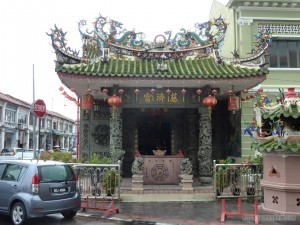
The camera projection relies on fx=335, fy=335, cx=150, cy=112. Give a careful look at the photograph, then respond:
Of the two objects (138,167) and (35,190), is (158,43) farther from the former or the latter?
(35,190)

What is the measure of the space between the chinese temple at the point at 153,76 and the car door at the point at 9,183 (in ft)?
11.9

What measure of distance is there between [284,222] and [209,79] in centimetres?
517

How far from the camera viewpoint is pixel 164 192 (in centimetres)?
1077

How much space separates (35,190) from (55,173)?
704 millimetres

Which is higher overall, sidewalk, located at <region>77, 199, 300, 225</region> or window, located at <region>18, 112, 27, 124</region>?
window, located at <region>18, 112, 27, 124</region>

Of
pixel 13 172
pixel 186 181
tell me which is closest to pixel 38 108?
pixel 13 172

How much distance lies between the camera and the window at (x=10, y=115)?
148 feet

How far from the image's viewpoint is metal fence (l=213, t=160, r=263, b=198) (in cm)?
1032

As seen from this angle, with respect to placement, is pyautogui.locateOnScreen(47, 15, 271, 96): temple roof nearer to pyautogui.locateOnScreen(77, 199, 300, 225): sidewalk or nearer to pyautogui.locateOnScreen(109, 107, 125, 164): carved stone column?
pyautogui.locateOnScreen(109, 107, 125, 164): carved stone column

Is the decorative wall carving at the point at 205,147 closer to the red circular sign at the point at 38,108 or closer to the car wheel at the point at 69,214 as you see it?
the car wheel at the point at 69,214

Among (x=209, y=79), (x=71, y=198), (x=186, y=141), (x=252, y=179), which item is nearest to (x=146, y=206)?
(x=71, y=198)

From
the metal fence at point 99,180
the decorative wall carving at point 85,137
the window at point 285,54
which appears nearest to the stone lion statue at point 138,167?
the metal fence at point 99,180

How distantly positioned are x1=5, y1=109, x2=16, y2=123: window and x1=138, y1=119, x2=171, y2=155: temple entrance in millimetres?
35531

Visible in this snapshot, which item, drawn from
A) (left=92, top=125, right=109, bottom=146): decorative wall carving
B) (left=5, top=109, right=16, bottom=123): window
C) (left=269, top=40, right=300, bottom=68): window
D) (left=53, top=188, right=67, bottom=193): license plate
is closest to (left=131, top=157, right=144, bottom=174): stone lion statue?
(left=53, top=188, right=67, bottom=193): license plate
